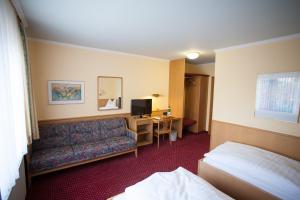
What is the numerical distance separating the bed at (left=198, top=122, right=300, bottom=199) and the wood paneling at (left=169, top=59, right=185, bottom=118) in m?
2.02

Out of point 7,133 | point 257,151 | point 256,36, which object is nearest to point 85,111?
point 7,133

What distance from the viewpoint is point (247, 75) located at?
287 cm

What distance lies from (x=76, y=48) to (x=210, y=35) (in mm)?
2741

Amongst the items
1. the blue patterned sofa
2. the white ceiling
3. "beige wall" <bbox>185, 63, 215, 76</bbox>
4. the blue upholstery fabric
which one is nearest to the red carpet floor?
the blue patterned sofa

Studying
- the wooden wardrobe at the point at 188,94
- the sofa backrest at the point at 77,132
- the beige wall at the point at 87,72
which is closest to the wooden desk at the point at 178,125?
the wooden wardrobe at the point at 188,94

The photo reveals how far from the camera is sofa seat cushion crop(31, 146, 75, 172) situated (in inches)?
95.0

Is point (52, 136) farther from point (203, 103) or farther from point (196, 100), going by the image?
point (203, 103)

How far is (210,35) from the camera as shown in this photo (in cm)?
249

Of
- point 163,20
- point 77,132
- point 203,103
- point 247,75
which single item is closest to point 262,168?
point 247,75

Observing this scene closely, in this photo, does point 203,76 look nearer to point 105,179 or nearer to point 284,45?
point 284,45

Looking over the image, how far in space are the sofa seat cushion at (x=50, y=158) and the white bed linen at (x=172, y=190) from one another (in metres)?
1.61

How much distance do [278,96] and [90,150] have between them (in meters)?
3.45

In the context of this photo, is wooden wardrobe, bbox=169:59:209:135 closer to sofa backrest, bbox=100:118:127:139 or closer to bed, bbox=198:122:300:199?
sofa backrest, bbox=100:118:127:139

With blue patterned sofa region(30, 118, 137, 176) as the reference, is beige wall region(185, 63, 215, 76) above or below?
above
